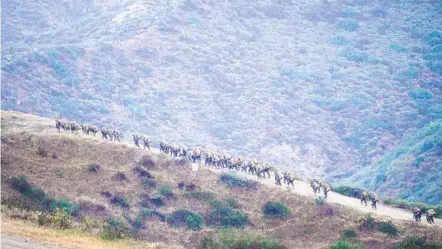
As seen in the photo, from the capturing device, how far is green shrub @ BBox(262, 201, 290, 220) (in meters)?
38.4

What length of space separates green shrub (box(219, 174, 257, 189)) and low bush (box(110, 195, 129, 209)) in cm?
949

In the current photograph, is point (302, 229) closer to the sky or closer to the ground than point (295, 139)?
closer to the ground

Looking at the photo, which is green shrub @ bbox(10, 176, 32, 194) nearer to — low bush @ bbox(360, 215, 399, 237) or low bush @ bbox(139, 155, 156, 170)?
low bush @ bbox(139, 155, 156, 170)

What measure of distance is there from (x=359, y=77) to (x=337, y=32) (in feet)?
77.8

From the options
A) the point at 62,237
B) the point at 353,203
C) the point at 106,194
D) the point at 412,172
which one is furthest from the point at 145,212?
the point at 412,172

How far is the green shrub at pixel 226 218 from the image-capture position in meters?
37.9

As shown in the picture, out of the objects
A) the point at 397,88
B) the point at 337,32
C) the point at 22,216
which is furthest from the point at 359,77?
the point at 22,216

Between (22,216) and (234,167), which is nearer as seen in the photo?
(22,216)

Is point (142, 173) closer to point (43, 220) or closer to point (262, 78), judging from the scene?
point (43, 220)

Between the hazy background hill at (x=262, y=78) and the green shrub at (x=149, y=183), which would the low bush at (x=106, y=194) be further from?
the hazy background hill at (x=262, y=78)

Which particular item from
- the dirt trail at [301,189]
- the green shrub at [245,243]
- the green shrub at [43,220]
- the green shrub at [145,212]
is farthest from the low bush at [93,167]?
the green shrub at [43,220]

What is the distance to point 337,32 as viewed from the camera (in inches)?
4993

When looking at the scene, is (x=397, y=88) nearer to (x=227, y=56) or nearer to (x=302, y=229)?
(x=227, y=56)

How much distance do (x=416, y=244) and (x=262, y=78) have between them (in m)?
81.3
